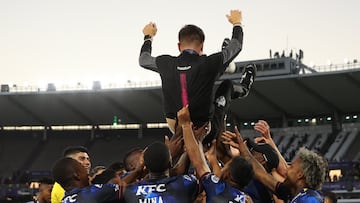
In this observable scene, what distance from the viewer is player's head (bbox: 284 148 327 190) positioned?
4.26 metres

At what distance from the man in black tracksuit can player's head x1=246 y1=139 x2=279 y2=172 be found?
2.85ft

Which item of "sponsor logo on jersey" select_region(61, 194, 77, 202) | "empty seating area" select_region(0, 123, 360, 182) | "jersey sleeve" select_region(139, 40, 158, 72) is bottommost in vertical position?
"empty seating area" select_region(0, 123, 360, 182)

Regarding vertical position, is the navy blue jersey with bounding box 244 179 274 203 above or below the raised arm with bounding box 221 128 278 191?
A: below

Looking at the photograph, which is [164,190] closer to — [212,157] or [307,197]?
[212,157]

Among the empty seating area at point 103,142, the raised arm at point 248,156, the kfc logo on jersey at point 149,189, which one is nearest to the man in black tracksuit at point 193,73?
the raised arm at point 248,156

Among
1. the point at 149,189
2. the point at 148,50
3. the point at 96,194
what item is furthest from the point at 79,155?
the point at 149,189

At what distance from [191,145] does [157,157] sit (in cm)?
27

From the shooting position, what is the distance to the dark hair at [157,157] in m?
3.66

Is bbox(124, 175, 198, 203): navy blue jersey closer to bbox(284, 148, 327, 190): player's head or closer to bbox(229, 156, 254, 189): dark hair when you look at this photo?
bbox(229, 156, 254, 189): dark hair

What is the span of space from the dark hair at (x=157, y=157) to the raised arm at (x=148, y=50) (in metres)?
0.75

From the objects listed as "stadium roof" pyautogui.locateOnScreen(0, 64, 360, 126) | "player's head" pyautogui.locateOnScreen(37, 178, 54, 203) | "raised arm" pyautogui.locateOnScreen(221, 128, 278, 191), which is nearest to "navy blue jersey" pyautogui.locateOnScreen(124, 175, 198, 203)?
"raised arm" pyautogui.locateOnScreen(221, 128, 278, 191)

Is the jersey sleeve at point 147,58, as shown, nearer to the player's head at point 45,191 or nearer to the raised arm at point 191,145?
the raised arm at point 191,145

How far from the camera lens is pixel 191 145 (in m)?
3.78

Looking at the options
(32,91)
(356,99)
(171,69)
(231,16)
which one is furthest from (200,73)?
(32,91)
